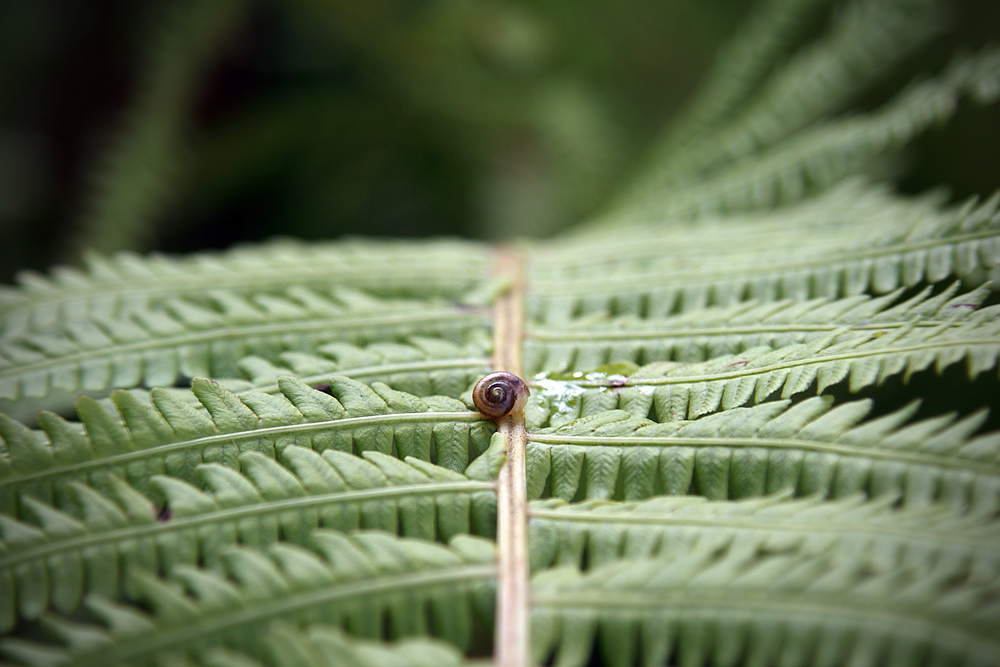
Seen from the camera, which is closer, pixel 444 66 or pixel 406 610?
pixel 406 610

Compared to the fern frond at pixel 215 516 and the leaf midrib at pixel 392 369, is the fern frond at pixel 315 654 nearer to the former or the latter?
the fern frond at pixel 215 516

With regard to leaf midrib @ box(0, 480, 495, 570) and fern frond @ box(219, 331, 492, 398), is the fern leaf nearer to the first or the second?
fern frond @ box(219, 331, 492, 398)

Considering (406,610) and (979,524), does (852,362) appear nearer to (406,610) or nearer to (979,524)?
(979,524)

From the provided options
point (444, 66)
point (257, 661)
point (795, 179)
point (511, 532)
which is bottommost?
point (257, 661)

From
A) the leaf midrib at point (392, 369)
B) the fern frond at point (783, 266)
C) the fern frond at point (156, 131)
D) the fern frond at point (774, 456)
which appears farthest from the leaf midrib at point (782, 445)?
the fern frond at point (156, 131)

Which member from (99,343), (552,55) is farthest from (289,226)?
(99,343)
